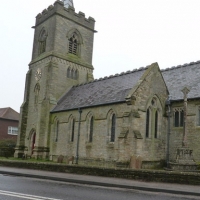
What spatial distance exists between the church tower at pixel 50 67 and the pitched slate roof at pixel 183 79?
1235 centimetres

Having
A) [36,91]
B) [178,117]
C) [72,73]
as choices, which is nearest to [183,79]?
[178,117]

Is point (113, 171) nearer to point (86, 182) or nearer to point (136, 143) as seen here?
point (86, 182)

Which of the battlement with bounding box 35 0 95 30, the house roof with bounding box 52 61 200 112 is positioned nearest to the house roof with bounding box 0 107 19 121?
the battlement with bounding box 35 0 95 30

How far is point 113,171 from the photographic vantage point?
47.6 feet

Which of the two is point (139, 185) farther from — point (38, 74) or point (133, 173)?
point (38, 74)

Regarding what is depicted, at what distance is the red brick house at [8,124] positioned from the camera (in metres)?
49.9

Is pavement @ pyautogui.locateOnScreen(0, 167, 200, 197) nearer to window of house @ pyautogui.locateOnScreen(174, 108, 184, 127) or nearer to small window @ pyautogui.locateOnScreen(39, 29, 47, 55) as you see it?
window of house @ pyautogui.locateOnScreen(174, 108, 184, 127)

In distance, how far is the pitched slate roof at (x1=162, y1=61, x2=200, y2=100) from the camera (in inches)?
847

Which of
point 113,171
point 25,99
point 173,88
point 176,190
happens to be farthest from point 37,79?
point 176,190

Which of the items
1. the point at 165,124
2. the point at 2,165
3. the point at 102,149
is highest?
the point at 165,124

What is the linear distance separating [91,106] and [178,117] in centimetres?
770

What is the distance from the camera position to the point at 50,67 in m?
31.4

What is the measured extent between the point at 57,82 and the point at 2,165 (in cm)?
1316

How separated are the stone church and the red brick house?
18.7m
